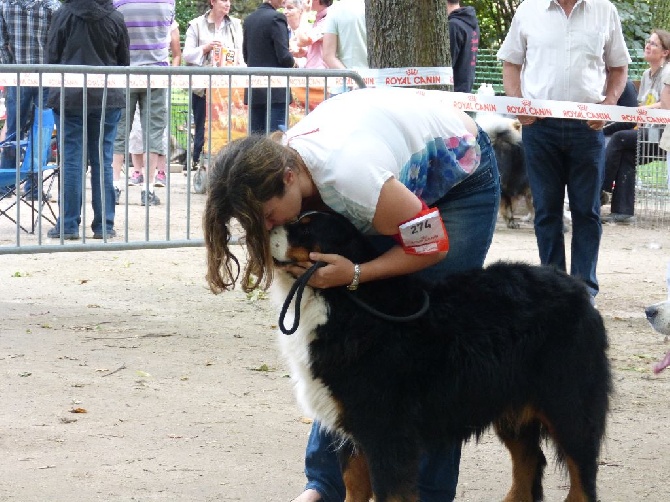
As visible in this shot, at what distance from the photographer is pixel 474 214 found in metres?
3.62

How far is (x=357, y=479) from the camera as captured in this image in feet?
11.9

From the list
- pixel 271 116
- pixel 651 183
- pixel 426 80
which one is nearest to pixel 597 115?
pixel 426 80

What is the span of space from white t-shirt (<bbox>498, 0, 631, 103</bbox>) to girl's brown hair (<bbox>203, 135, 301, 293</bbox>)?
4508mm

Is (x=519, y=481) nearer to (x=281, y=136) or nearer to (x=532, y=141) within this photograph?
(x=281, y=136)

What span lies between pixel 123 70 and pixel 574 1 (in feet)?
9.98

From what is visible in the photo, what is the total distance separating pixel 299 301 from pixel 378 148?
512 millimetres

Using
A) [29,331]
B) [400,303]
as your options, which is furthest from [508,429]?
[29,331]

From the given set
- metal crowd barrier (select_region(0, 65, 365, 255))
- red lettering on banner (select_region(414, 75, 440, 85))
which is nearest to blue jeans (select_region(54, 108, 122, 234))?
metal crowd barrier (select_region(0, 65, 365, 255))

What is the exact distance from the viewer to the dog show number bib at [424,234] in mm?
3174

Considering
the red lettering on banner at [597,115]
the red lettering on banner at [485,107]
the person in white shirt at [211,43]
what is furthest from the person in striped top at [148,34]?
the red lettering on banner at [597,115]

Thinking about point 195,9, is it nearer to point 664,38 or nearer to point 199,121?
point 199,121

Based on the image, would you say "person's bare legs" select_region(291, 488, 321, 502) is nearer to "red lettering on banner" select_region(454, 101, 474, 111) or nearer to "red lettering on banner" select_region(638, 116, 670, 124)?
"red lettering on banner" select_region(454, 101, 474, 111)

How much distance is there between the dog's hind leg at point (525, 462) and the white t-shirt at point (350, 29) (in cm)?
621

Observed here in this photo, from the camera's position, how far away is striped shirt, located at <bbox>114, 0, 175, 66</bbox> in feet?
37.5
